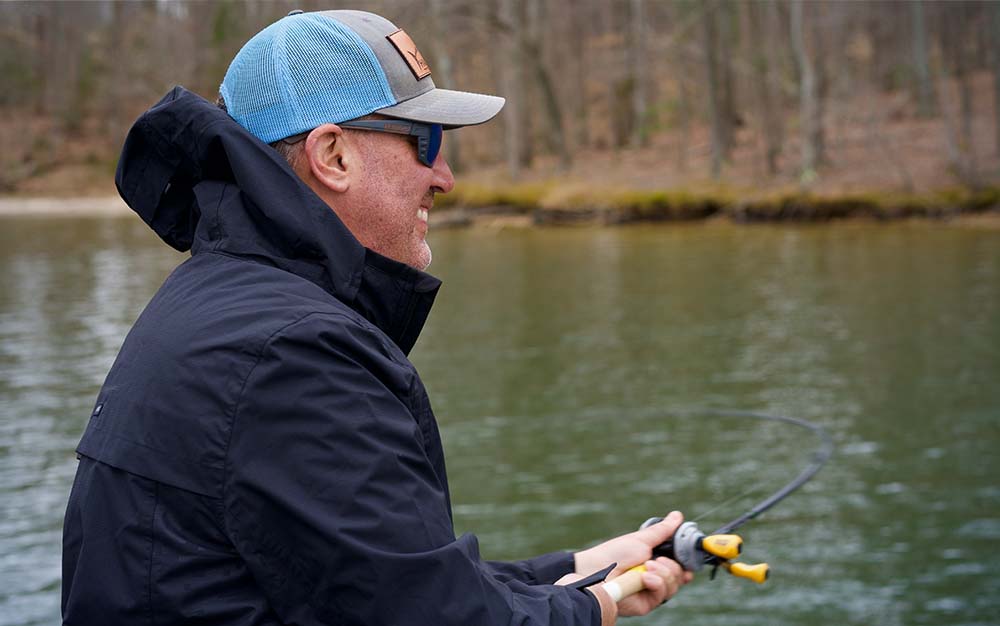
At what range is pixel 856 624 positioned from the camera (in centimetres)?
597

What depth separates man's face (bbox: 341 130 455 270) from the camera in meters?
2.01

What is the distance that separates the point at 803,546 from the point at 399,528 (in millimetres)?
5725

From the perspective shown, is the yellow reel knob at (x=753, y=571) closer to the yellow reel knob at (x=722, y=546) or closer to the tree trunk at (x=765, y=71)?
the yellow reel knob at (x=722, y=546)

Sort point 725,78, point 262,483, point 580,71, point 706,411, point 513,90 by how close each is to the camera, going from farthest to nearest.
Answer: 1. point 580,71
2. point 513,90
3. point 725,78
4. point 706,411
5. point 262,483

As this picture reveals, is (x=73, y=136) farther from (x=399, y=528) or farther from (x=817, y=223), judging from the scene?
(x=399, y=528)

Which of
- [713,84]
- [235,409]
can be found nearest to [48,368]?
[235,409]

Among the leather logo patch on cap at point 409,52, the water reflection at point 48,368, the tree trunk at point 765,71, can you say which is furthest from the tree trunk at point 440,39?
the leather logo patch on cap at point 409,52

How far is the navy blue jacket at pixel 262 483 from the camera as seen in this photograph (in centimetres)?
163

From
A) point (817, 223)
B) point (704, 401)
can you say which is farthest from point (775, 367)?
point (817, 223)

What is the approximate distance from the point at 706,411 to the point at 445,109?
503cm

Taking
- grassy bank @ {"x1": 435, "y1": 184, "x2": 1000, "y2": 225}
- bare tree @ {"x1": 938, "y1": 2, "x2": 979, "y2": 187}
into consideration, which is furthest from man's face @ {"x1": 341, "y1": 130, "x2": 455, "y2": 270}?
bare tree @ {"x1": 938, "y1": 2, "x2": 979, "y2": 187}

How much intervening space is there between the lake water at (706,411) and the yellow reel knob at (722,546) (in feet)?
11.8

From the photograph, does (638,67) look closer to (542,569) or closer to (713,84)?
(713,84)

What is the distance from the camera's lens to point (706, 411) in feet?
22.5
